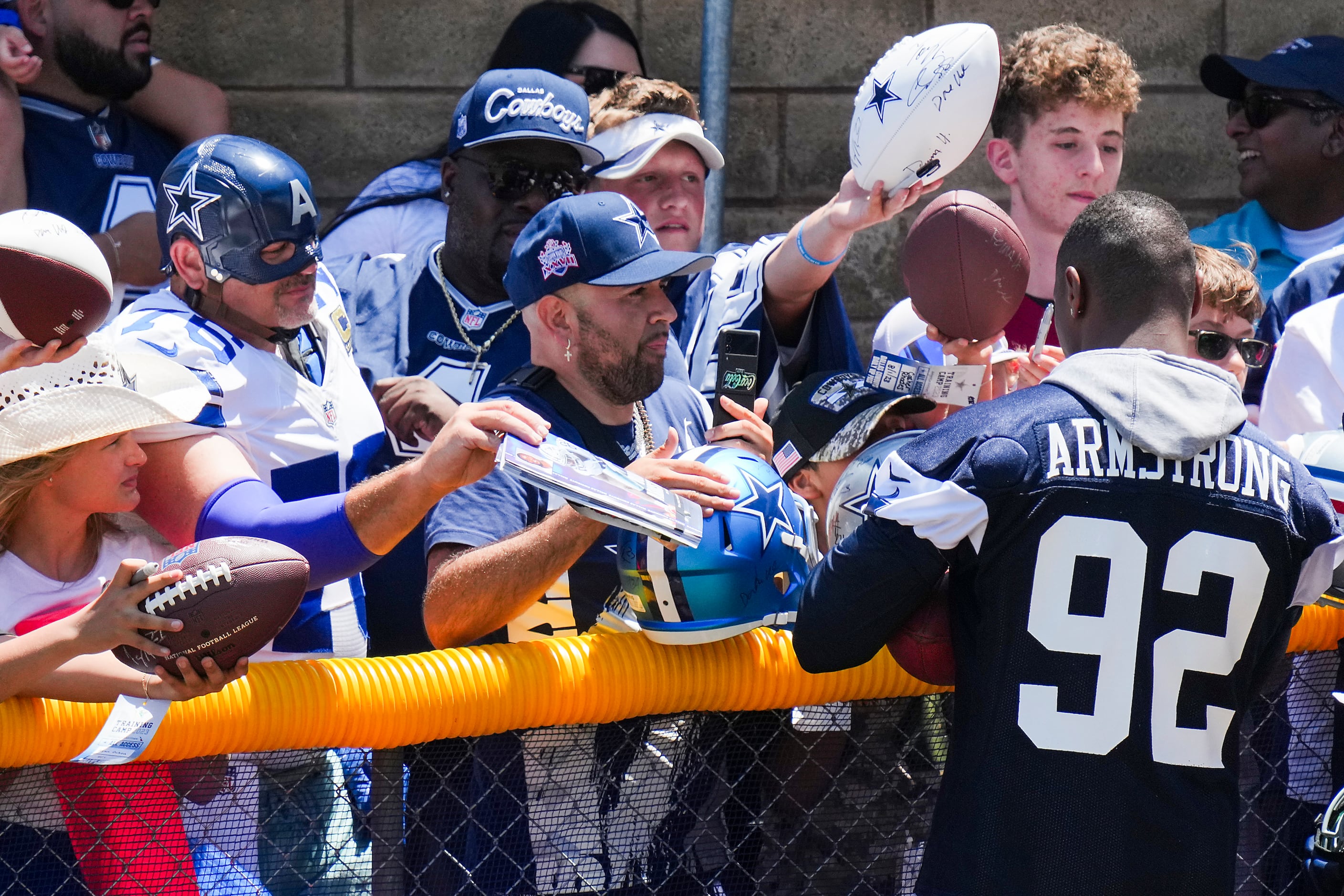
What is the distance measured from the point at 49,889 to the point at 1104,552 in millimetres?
1676

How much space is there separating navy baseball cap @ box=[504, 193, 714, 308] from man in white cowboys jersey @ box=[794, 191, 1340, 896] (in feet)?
3.20

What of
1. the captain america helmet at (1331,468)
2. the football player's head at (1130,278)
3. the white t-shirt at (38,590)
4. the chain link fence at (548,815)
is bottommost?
the chain link fence at (548,815)

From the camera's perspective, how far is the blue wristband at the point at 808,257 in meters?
3.40

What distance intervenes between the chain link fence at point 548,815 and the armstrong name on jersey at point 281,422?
60cm

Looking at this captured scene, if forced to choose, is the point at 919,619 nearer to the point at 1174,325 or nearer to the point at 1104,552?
the point at 1104,552

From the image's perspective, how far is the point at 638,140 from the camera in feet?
12.7

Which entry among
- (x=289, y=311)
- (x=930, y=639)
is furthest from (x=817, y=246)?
(x=930, y=639)

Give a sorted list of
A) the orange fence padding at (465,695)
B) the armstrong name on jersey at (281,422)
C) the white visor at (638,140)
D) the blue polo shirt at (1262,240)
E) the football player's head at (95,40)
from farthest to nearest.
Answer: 1. the blue polo shirt at (1262,240)
2. the football player's head at (95,40)
3. the white visor at (638,140)
4. the armstrong name on jersey at (281,422)
5. the orange fence padding at (465,695)

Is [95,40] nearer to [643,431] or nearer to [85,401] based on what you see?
[85,401]

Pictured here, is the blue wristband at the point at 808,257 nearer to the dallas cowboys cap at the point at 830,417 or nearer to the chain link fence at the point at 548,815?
the dallas cowboys cap at the point at 830,417

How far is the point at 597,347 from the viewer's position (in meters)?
2.88

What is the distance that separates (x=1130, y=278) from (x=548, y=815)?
1310mm

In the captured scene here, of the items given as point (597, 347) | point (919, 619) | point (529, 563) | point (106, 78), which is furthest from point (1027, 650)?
point (106, 78)
